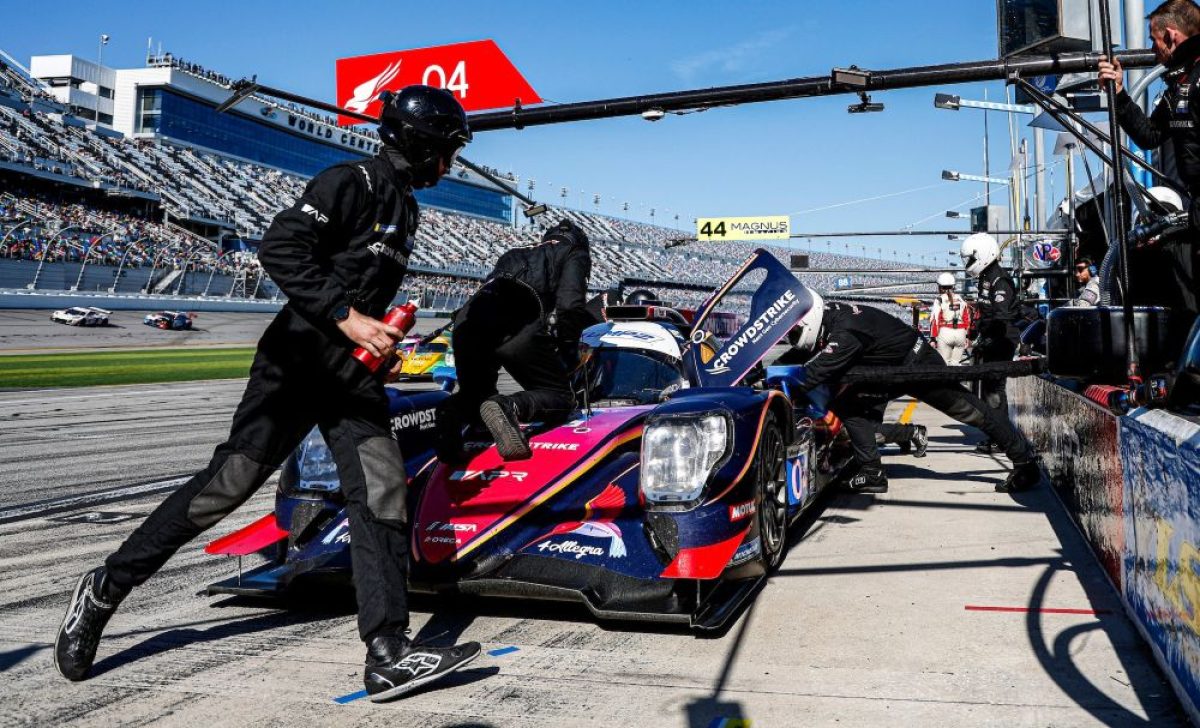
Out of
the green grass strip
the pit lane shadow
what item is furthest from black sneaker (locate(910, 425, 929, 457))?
the green grass strip

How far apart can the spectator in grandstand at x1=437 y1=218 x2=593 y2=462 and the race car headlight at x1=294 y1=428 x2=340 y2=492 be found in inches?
18.6

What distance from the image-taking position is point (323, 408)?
10.9ft

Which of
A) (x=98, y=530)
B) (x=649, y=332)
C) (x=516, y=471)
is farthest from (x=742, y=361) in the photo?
(x=98, y=530)

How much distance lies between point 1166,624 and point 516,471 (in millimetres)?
2279

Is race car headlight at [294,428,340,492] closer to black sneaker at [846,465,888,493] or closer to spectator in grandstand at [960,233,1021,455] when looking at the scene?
black sneaker at [846,465,888,493]

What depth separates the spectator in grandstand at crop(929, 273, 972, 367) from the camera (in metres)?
12.6

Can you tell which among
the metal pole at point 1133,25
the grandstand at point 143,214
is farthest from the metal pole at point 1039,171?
the metal pole at point 1133,25

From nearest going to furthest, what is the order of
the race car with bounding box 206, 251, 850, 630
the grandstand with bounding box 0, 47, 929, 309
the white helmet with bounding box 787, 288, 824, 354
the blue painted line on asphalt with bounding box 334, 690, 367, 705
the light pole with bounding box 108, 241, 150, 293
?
the blue painted line on asphalt with bounding box 334, 690, 367, 705 < the race car with bounding box 206, 251, 850, 630 < the white helmet with bounding box 787, 288, 824, 354 < the grandstand with bounding box 0, 47, 929, 309 < the light pole with bounding box 108, 241, 150, 293

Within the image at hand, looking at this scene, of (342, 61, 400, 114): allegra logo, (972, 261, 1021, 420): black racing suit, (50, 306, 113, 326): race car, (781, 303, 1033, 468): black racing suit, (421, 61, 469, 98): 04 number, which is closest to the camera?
(781, 303, 1033, 468): black racing suit

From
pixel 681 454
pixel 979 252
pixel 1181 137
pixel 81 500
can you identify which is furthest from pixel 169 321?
pixel 1181 137

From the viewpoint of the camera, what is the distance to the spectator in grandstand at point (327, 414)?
3.13 m

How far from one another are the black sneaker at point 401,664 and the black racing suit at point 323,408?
12cm

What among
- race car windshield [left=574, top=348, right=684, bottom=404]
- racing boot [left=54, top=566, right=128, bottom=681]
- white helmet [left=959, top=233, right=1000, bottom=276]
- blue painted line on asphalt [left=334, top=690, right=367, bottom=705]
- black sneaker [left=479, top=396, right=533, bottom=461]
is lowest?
blue painted line on asphalt [left=334, top=690, right=367, bottom=705]

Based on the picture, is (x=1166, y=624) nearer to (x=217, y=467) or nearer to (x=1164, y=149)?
(x=217, y=467)
